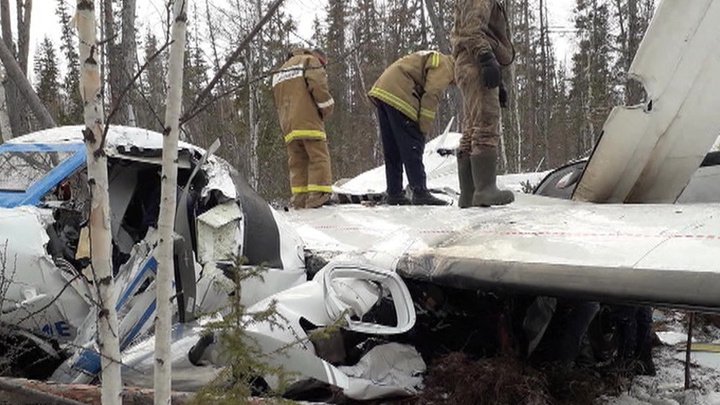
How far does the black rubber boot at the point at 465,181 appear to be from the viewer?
17.0ft

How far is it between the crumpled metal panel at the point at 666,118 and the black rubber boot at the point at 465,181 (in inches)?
35.6

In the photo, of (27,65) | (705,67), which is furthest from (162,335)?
(27,65)

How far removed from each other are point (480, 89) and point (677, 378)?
2.45 metres

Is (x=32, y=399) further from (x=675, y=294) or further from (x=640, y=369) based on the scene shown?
(x=640, y=369)

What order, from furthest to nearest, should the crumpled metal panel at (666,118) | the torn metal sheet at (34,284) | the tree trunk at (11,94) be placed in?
the tree trunk at (11,94)
the crumpled metal panel at (666,118)
the torn metal sheet at (34,284)

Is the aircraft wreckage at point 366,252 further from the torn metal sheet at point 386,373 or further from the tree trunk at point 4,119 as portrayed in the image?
the tree trunk at point 4,119

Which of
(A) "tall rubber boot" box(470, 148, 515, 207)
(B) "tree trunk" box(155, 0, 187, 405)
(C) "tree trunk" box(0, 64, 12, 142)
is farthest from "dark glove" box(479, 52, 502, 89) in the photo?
(C) "tree trunk" box(0, 64, 12, 142)

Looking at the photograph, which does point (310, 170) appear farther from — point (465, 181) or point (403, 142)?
point (465, 181)

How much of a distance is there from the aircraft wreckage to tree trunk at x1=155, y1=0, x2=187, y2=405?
784mm

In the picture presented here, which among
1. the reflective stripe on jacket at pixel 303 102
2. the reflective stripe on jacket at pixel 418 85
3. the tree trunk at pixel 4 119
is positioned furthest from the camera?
the tree trunk at pixel 4 119

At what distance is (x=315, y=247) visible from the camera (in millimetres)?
4934

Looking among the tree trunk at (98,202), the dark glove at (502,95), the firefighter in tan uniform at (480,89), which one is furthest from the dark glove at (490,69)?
the tree trunk at (98,202)

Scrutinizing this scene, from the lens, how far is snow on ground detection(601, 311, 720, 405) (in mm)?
3817

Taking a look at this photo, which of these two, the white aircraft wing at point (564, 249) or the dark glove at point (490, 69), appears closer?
the white aircraft wing at point (564, 249)
